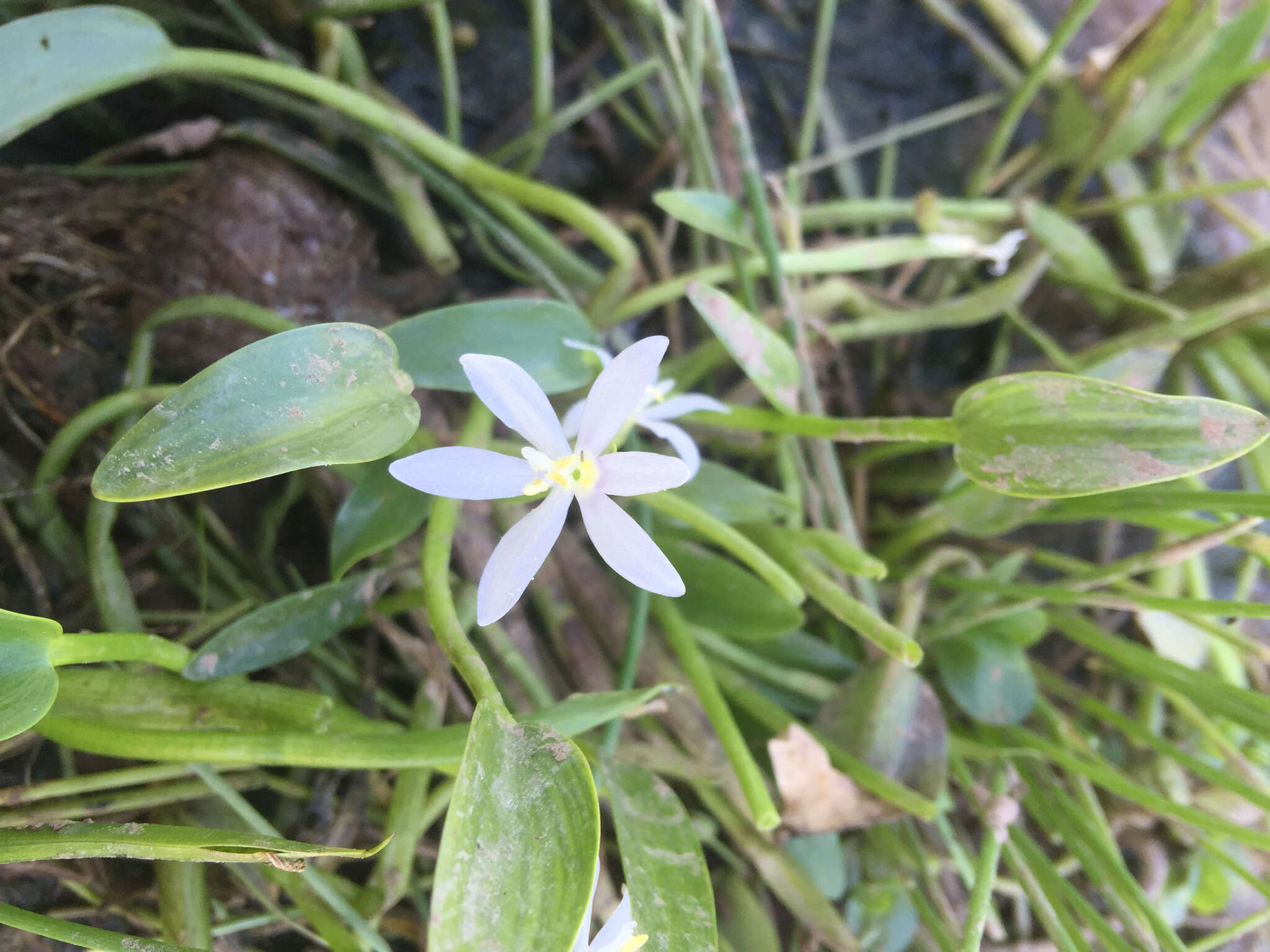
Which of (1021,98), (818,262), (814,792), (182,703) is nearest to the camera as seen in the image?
(182,703)

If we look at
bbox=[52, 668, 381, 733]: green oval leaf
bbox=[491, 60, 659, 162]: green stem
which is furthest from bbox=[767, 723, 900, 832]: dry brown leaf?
bbox=[491, 60, 659, 162]: green stem

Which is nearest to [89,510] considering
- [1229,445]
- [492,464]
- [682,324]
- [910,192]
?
[492,464]

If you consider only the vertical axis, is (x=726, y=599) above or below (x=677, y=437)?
below

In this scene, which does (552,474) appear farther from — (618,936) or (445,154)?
(445,154)

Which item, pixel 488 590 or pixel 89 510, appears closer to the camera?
pixel 488 590

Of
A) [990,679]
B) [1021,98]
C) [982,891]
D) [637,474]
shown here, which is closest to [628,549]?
[637,474]

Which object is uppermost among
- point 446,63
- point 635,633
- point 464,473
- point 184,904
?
point 446,63

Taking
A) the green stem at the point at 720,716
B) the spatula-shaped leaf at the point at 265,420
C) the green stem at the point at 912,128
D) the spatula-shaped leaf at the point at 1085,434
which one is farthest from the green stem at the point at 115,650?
the green stem at the point at 912,128

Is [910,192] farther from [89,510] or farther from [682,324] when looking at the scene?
[89,510]
